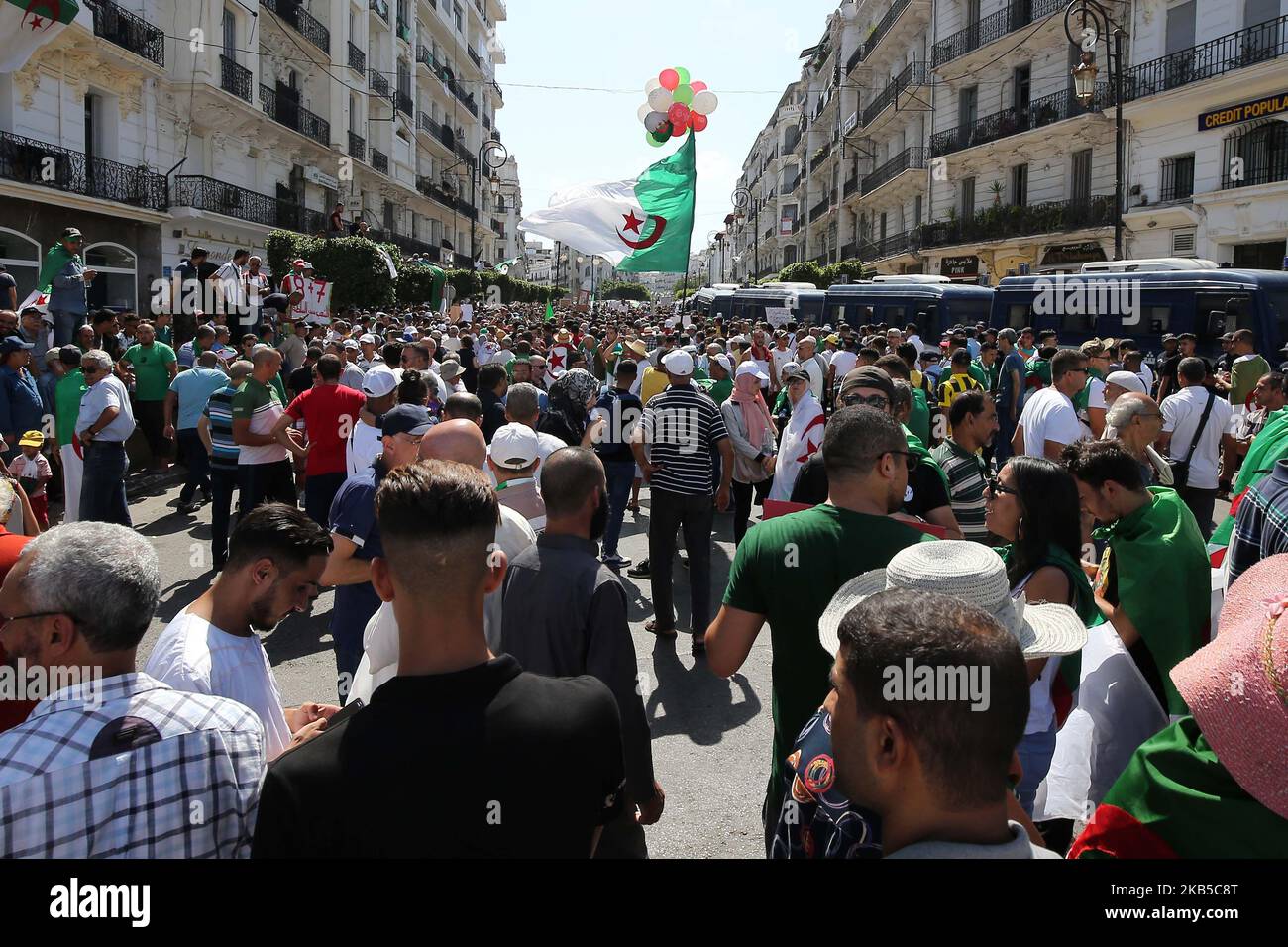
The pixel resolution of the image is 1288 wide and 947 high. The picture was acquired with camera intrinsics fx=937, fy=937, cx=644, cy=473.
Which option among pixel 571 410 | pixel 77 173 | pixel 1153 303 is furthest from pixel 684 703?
pixel 77 173

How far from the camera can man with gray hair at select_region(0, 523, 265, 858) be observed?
5.86 feet

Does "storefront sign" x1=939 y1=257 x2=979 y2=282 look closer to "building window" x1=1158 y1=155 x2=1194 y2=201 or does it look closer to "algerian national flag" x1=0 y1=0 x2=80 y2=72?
"building window" x1=1158 y1=155 x2=1194 y2=201

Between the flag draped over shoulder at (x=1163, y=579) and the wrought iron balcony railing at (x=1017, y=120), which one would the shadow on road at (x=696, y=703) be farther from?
the wrought iron balcony railing at (x=1017, y=120)

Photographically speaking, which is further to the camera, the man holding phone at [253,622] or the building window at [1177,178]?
the building window at [1177,178]

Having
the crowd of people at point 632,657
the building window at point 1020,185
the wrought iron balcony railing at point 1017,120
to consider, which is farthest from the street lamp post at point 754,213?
the crowd of people at point 632,657

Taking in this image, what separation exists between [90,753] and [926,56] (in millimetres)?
41157

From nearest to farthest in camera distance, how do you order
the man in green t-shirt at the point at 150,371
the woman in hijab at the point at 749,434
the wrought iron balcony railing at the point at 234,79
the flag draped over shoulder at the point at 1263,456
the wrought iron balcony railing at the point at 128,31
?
the flag draped over shoulder at the point at 1263,456 < the woman in hijab at the point at 749,434 < the man in green t-shirt at the point at 150,371 < the wrought iron balcony railing at the point at 128,31 < the wrought iron balcony railing at the point at 234,79

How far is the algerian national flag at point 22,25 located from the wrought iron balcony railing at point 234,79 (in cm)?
1455

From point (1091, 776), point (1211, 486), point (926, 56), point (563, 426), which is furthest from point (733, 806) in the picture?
point (926, 56)

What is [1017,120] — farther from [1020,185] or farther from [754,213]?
[754,213]

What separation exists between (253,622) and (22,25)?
41.2 ft

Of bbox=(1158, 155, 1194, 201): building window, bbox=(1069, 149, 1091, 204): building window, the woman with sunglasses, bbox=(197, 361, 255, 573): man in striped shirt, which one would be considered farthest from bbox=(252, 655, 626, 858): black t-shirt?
bbox=(1069, 149, 1091, 204): building window

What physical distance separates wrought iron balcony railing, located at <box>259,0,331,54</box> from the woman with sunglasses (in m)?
31.5

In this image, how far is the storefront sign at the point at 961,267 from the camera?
32.3m
